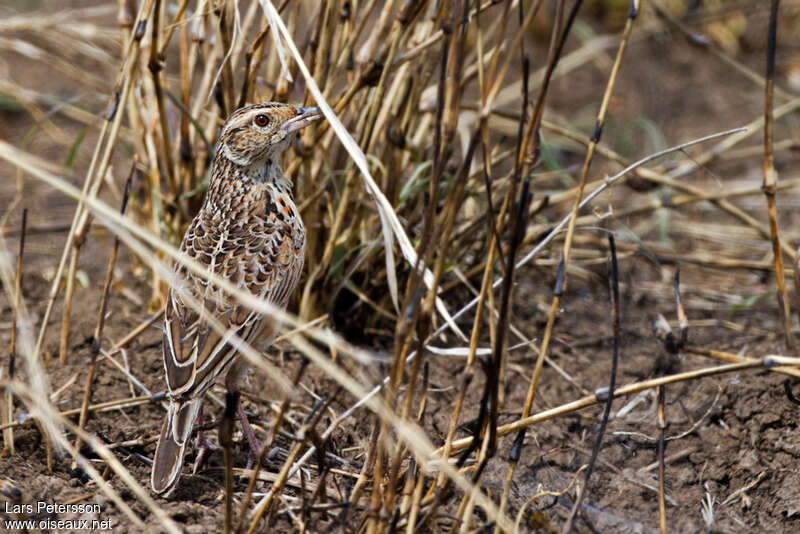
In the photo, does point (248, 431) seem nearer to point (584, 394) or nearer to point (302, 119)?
point (302, 119)

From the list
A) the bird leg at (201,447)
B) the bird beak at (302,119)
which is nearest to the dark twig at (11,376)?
the bird leg at (201,447)

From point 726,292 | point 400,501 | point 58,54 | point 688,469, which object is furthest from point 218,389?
point 58,54

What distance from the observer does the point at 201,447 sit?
3773mm

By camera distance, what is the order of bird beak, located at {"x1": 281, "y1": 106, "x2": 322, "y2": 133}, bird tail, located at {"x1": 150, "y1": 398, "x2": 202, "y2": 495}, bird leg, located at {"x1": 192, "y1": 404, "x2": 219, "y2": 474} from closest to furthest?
bird tail, located at {"x1": 150, "y1": 398, "x2": 202, "y2": 495} < bird leg, located at {"x1": 192, "y1": 404, "x2": 219, "y2": 474} < bird beak, located at {"x1": 281, "y1": 106, "x2": 322, "y2": 133}

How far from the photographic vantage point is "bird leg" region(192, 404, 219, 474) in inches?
146

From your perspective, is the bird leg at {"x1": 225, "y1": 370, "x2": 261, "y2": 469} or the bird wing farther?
the bird leg at {"x1": 225, "y1": 370, "x2": 261, "y2": 469}

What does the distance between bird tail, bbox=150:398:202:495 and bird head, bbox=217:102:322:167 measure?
121cm

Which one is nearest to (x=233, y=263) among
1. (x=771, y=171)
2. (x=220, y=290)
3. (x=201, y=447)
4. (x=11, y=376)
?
(x=220, y=290)

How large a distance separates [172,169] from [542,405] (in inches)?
86.6

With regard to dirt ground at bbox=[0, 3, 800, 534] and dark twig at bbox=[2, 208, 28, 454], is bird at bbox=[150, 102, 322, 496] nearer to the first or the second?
dirt ground at bbox=[0, 3, 800, 534]

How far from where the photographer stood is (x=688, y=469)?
397 centimetres

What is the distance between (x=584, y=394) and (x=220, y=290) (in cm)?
196

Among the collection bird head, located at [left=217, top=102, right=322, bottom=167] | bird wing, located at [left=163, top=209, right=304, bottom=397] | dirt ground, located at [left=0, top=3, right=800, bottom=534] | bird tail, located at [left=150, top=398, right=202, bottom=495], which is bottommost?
dirt ground, located at [left=0, top=3, right=800, bottom=534]

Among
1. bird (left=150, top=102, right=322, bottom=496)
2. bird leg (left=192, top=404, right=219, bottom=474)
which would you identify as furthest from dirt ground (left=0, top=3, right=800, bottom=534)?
bird (left=150, top=102, right=322, bottom=496)
